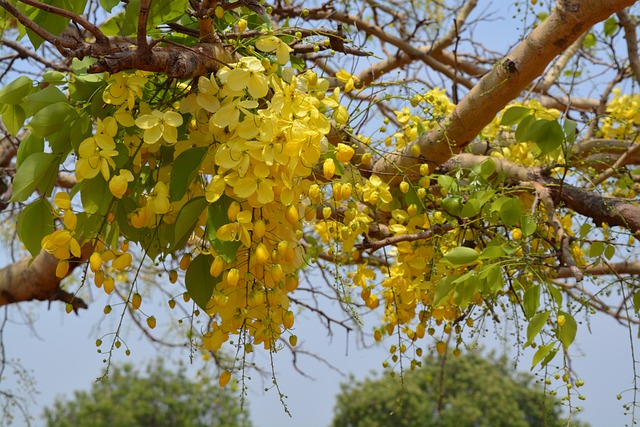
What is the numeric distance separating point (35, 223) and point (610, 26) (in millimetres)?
2148

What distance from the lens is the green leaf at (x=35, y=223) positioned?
3.78ft

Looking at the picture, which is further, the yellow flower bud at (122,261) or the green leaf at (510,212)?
the green leaf at (510,212)

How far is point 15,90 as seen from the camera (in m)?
1.17

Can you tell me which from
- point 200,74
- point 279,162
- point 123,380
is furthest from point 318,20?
point 123,380

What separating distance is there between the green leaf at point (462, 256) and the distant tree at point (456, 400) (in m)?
13.7

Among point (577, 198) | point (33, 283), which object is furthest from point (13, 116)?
point (33, 283)

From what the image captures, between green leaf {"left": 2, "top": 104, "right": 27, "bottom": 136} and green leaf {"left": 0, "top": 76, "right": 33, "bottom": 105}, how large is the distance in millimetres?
58

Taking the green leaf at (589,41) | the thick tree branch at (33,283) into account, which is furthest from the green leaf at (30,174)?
the green leaf at (589,41)

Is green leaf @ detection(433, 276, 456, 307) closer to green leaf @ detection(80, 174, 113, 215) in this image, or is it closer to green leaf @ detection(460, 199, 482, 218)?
green leaf @ detection(460, 199, 482, 218)

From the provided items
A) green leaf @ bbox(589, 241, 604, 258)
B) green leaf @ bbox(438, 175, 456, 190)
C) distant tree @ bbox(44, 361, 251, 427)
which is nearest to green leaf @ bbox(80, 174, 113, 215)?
green leaf @ bbox(438, 175, 456, 190)

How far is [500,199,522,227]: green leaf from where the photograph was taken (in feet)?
4.49

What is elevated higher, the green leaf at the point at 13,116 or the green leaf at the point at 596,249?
the green leaf at the point at 13,116

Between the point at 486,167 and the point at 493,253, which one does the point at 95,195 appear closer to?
the point at 493,253

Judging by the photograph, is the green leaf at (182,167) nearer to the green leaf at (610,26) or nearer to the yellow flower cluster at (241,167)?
the yellow flower cluster at (241,167)
